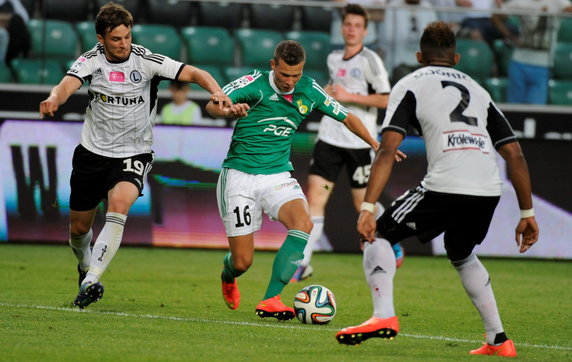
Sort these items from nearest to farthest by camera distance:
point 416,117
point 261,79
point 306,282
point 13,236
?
point 416,117
point 261,79
point 306,282
point 13,236

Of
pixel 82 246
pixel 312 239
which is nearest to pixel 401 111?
pixel 82 246

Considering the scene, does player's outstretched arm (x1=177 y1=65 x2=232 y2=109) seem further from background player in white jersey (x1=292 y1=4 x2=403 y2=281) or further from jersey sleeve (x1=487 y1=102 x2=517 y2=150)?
background player in white jersey (x1=292 y1=4 x2=403 y2=281)

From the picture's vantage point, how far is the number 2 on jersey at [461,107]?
6.00 meters

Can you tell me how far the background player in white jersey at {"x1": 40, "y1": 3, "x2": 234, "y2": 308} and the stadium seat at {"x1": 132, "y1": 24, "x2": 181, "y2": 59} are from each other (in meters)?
5.81

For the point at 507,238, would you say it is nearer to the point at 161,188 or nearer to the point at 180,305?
the point at 161,188

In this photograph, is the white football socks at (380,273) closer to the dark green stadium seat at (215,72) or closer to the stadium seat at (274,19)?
the dark green stadium seat at (215,72)

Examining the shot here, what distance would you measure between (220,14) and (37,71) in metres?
2.55

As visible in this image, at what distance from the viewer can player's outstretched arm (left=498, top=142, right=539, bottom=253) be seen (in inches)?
235

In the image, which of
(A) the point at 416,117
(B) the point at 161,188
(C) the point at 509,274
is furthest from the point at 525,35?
(A) the point at 416,117

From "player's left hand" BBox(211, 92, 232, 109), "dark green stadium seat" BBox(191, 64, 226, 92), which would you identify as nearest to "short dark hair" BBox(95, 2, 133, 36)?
"player's left hand" BBox(211, 92, 232, 109)

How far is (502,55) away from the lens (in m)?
14.5

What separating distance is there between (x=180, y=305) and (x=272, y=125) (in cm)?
158

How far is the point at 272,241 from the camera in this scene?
43.4 ft

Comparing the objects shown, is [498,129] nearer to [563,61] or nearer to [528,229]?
[528,229]
